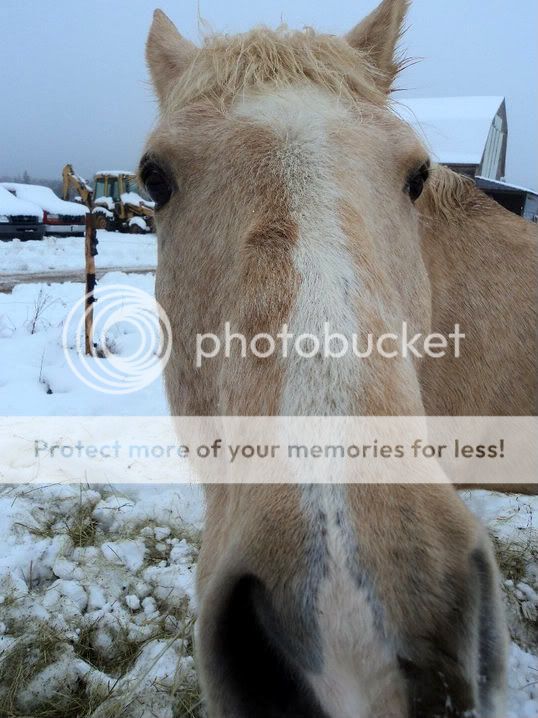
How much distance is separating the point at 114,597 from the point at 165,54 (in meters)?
3.01

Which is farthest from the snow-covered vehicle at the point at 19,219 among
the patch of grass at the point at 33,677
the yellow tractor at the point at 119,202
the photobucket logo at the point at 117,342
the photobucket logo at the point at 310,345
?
the photobucket logo at the point at 310,345

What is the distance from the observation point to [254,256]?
58.1 inches

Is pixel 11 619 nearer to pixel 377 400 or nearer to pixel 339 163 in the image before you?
pixel 377 400

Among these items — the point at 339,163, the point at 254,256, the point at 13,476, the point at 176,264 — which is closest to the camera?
the point at 254,256

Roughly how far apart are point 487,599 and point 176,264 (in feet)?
4.91

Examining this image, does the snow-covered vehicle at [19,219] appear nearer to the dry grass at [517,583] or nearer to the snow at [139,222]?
the snow at [139,222]

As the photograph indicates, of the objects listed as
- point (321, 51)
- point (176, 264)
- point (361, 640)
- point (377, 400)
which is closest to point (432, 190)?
point (321, 51)

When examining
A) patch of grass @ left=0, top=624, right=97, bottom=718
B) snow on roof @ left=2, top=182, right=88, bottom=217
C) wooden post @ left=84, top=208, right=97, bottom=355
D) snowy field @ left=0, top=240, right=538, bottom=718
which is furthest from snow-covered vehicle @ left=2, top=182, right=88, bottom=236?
patch of grass @ left=0, top=624, right=97, bottom=718

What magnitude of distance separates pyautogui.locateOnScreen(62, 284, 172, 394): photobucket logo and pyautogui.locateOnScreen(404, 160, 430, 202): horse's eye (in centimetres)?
303

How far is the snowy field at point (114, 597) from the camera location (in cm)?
238

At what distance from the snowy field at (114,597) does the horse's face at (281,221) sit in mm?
1361

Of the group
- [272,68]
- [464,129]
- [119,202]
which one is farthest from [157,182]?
[119,202]

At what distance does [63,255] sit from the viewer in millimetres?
15602

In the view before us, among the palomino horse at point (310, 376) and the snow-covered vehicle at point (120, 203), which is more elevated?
the palomino horse at point (310, 376)
